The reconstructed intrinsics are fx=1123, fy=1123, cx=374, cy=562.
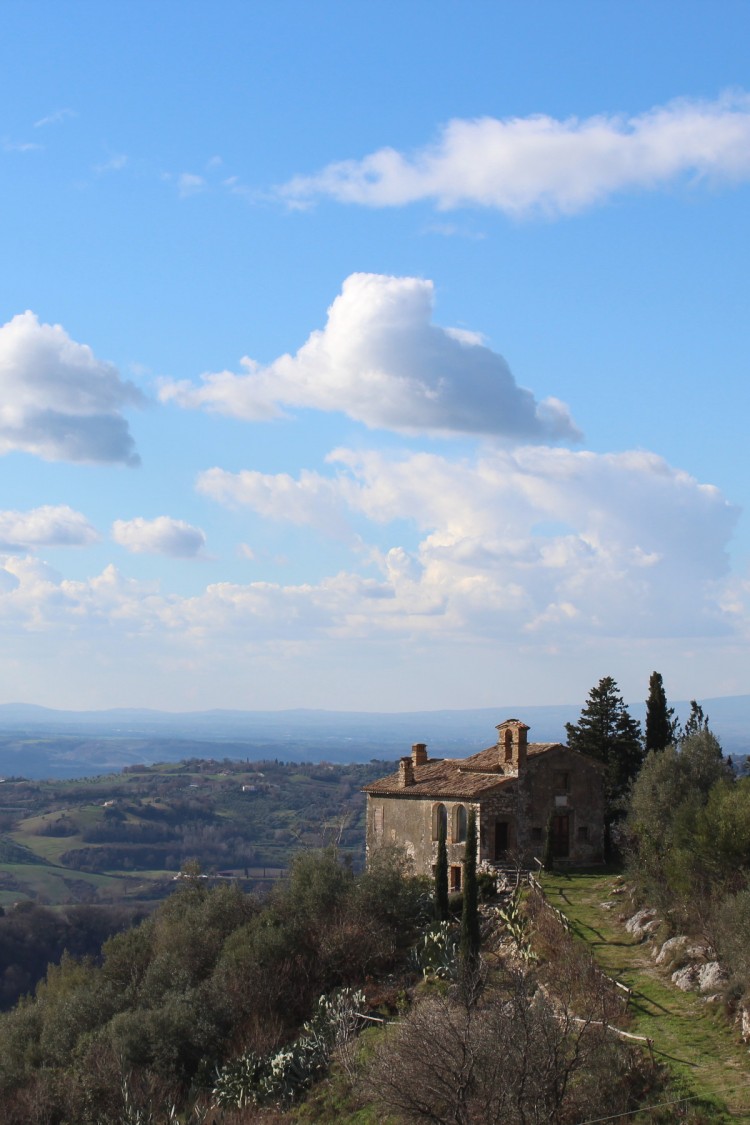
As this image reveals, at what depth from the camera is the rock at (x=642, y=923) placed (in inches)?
1267

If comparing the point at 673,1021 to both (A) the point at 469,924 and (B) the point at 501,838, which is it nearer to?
(A) the point at 469,924

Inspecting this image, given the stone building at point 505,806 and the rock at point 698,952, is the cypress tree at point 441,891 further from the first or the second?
the rock at point 698,952

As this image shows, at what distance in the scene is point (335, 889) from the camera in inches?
1526

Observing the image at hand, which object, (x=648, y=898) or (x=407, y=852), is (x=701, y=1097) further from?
(x=407, y=852)

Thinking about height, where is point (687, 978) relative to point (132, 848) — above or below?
above

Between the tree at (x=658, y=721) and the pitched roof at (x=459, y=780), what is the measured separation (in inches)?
204

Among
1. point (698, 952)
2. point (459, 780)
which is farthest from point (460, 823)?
point (698, 952)

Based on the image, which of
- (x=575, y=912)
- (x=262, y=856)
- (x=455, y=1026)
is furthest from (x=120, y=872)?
(x=455, y=1026)

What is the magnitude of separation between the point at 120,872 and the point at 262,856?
2377 cm

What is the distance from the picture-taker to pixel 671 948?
29.5 meters

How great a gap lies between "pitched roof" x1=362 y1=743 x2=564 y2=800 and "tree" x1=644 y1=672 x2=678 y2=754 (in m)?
5.18

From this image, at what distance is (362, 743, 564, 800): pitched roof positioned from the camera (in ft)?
136

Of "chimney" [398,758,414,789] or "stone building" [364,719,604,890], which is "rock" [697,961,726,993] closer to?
"stone building" [364,719,604,890]

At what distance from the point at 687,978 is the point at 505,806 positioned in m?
14.4
